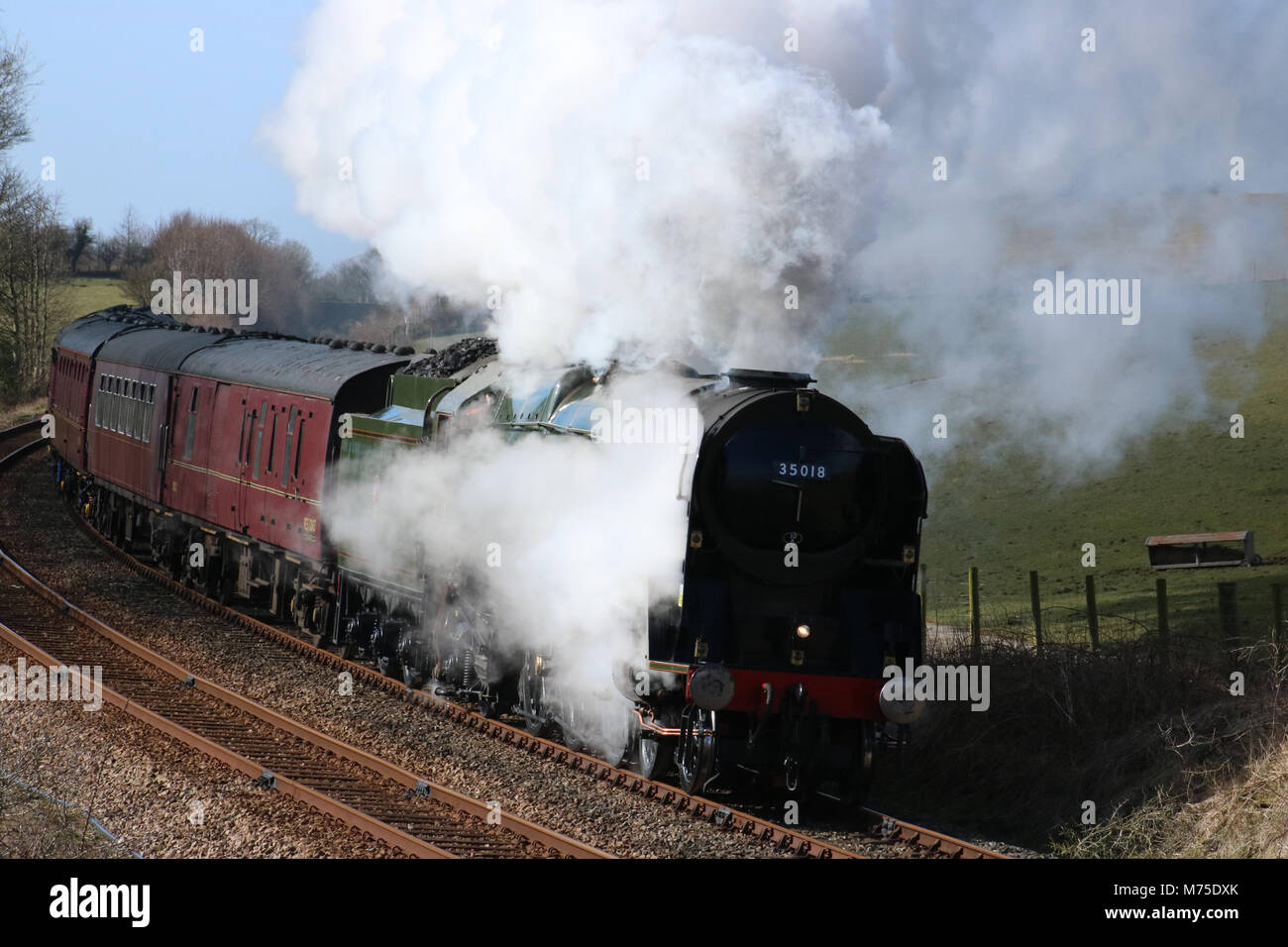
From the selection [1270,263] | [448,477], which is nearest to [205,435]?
[448,477]

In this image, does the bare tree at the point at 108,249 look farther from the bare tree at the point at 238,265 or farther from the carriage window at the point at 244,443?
the carriage window at the point at 244,443

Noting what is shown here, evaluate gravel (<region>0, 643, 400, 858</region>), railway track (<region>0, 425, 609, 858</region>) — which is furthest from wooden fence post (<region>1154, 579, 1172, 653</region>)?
gravel (<region>0, 643, 400, 858</region>)

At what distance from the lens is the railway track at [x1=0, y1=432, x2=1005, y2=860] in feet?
30.2

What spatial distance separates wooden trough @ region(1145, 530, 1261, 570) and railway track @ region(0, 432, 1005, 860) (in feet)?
32.2

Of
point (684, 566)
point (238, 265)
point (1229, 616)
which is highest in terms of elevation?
point (238, 265)

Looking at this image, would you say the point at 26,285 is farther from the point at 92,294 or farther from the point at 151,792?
the point at 151,792

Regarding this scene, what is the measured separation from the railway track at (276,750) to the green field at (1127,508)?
34.4 feet

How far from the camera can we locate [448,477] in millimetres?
12820

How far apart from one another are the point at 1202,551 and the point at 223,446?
47.0 ft

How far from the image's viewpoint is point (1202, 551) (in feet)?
64.8

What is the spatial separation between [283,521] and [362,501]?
2755 mm

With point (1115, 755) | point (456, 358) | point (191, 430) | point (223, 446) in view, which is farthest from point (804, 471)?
point (191, 430)

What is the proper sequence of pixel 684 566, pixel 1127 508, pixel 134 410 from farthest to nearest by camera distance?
1. pixel 1127 508
2. pixel 134 410
3. pixel 684 566
